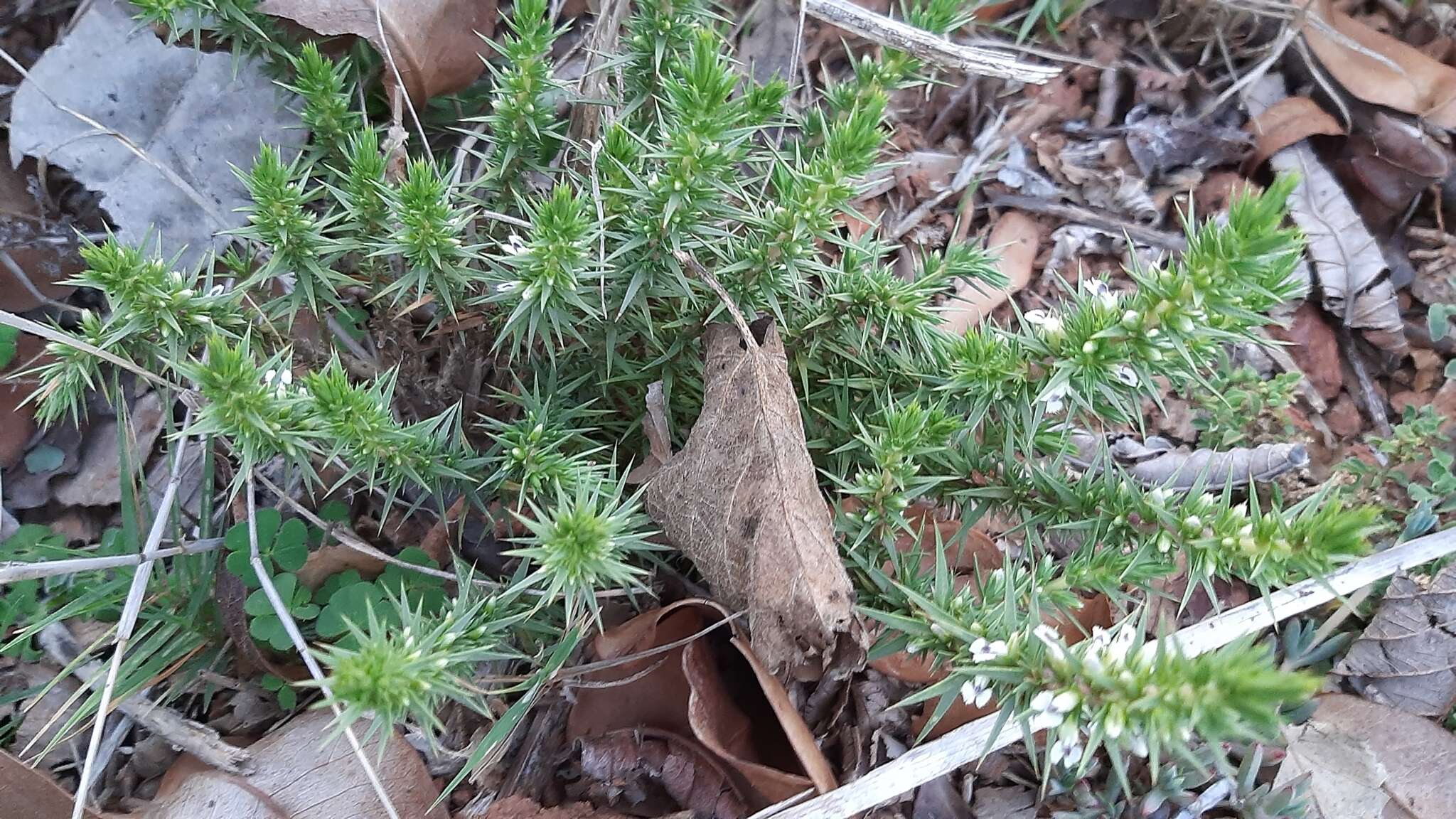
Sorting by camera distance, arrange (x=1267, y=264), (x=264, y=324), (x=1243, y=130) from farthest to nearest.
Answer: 1. (x=1243, y=130)
2. (x=264, y=324)
3. (x=1267, y=264)

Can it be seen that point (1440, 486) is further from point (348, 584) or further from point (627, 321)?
point (348, 584)

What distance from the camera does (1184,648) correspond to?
1.89m

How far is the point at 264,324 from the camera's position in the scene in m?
2.24

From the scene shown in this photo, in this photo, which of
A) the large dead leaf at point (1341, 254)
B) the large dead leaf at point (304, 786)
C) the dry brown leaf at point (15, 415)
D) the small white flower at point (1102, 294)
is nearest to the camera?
the small white flower at point (1102, 294)

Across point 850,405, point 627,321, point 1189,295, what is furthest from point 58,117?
point 1189,295

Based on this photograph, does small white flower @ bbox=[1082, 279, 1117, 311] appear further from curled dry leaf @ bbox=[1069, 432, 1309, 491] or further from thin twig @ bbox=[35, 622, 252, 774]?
thin twig @ bbox=[35, 622, 252, 774]

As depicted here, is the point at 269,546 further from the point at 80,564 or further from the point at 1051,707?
the point at 1051,707

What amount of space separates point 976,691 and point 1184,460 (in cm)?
144

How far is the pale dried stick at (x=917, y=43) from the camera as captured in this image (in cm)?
242

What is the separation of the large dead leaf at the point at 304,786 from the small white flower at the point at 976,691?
125cm

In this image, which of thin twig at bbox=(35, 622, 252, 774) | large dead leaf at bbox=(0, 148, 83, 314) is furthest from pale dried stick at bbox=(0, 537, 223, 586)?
large dead leaf at bbox=(0, 148, 83, 314)

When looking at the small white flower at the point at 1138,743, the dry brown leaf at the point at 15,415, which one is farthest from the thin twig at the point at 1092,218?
the dry brown leaf at the point at 15,415

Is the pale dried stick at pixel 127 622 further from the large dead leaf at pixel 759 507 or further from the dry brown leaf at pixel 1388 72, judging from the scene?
the dry brown leaf at pixel 1388 72

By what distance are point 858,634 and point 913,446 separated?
16.5 inches
